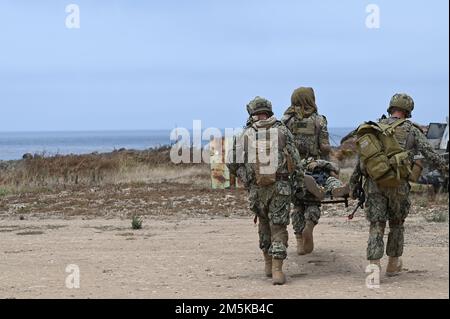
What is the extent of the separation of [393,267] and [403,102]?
5.72ft

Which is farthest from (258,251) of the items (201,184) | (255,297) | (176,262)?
(201,184)

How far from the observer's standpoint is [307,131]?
941 cm

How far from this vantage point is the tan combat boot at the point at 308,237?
31.3 feet

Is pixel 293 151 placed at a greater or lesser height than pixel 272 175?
greater

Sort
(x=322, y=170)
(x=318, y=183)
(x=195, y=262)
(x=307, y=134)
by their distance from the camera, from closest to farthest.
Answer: (x=318, y=183)
(x=322, y=170)
(x=195, y=262)
(x=307, y=134)

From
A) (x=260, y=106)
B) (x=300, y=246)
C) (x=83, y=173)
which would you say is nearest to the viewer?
(x=260, y=106)

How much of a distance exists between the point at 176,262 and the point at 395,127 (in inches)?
126

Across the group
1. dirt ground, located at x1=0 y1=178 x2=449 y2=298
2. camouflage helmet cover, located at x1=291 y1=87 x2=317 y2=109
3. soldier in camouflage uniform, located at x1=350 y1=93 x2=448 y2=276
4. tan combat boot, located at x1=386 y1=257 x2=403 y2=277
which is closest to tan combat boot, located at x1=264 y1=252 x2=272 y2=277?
dirt ground, located at x1=0 y1=178 x2=449 y2=298

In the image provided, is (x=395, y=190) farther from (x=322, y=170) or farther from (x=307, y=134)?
(x=307, y=134)

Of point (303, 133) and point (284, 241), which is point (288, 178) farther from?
point (303, 133)

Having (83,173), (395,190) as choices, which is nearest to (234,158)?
(395,190)

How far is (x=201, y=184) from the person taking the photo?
21250 mm

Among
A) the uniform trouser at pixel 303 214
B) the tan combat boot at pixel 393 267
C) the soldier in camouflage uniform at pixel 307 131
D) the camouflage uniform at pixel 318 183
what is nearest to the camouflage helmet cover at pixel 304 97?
the soldier in camouflage uniform at pixel 307 131
